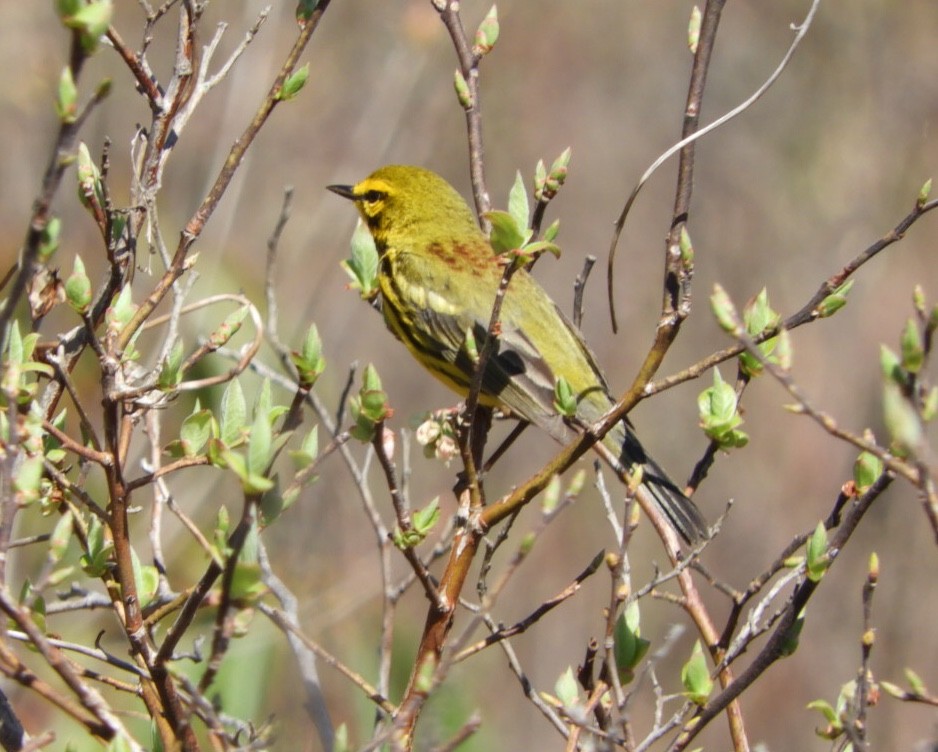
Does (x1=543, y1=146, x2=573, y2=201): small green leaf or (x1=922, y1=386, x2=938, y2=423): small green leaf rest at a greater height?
(x1=543, y1=146, x2=573, y2=201): small green leaf

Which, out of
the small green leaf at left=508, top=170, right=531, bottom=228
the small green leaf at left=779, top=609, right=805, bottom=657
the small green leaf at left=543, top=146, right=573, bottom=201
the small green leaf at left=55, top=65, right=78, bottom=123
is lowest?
the small green leaf at left=779, top=609, right=805, bottom=657

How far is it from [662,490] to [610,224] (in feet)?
19.1

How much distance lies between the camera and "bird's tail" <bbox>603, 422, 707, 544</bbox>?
10.6 feet

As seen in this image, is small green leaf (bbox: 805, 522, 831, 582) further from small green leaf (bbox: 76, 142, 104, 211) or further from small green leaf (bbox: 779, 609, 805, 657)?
small green leaf (bbox: 76, 142, 104, 211)

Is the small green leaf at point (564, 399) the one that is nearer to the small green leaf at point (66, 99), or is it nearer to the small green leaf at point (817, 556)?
the small green leaf at point (817, 556)

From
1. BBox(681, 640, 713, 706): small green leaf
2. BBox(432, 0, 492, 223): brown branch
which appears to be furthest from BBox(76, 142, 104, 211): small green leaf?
BBox(681, 640, 713, 706): small green leaf

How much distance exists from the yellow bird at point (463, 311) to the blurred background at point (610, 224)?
46 cm

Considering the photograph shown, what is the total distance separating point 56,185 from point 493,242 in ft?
2.45

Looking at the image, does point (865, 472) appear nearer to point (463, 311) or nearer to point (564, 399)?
point (564, 399)

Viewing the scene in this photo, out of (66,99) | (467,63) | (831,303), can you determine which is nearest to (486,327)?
(467,63)

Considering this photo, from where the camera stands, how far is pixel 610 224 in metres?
9.02

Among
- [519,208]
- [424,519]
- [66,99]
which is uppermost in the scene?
Answer: [519,208]

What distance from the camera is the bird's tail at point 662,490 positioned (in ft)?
10.6

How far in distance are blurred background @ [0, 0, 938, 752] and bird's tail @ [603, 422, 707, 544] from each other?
1.26 metres
